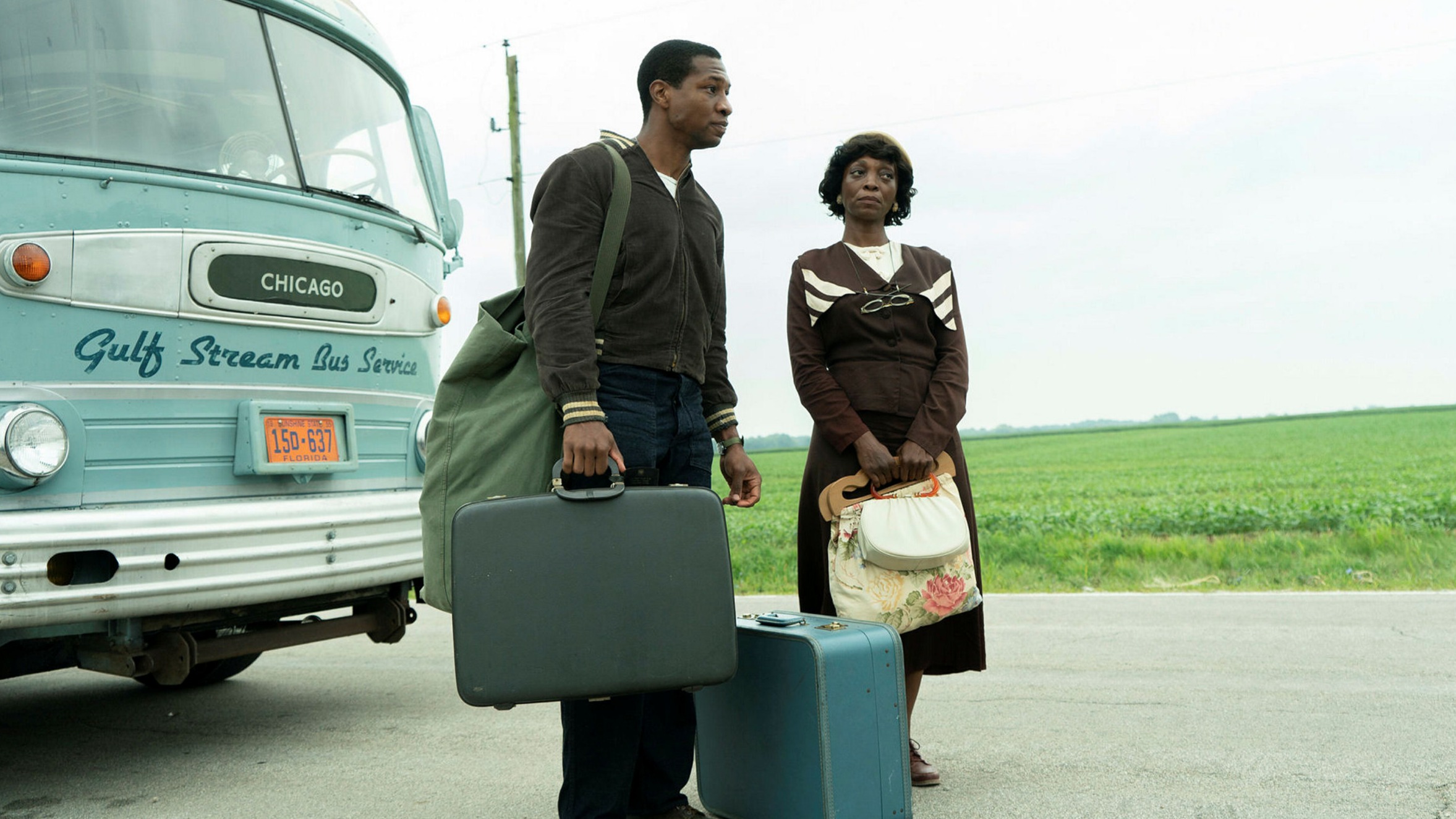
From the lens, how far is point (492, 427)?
2.87 meters

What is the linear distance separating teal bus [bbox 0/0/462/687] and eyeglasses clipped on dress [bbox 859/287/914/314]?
2063mm

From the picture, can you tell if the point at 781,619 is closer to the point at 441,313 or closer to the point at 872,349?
the point at 872,349

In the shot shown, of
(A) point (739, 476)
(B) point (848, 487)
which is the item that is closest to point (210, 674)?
(A) point (739, 476)

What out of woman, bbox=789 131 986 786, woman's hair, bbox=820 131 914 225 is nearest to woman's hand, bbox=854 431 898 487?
woman, bbox=789 131 986 786

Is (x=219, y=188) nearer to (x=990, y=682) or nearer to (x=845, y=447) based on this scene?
(x=845, y=447)

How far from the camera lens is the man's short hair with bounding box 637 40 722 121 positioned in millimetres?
2986

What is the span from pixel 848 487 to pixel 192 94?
8.99 feet

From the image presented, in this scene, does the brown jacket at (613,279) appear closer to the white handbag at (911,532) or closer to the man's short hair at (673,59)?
the man's short hair at (673,59)

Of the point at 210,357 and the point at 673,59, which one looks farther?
the point at 210,357

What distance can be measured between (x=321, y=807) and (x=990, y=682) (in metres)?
2.74

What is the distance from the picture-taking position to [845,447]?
3.36 metres

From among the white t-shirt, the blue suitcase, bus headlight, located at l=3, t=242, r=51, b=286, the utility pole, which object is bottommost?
the blue suitcase

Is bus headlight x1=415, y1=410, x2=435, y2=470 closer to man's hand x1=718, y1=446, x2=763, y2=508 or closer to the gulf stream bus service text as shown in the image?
the gulf stream bus service text

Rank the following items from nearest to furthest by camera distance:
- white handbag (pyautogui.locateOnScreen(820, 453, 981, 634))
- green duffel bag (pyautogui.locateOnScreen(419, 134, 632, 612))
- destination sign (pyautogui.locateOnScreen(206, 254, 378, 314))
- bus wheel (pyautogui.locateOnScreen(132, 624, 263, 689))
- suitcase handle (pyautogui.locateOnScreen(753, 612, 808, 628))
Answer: green duffel bag (pyautogui.locateOnScreen(419, 134, 632, 612))
suitcase handle (pyautogui.locateOnScreen(753, 612, 808, 628))
white handbag (pyautogui.locateOnScreen(820, 453, 981, 634))
destination sign (pyautogui.locateOnScreen(206, 254, 378, 314))
bus wheel (pyautogui.locateOnScreen(132, 624, 263, 689))
